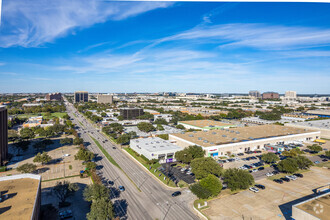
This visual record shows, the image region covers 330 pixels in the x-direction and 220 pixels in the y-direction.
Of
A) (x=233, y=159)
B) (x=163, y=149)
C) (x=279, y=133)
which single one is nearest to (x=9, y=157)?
(x=163, y=149)

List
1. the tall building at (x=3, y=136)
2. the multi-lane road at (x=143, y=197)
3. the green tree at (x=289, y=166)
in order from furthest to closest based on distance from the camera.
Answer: the tall building at (x=3, y=136)
the green tree at (x=289, y=166)
the multi-lane road at (x=143, y=197)

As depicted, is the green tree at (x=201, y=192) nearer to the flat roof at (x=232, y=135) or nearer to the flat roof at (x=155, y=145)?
the flat roof at (x=155, y=145)

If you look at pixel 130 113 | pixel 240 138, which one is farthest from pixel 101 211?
pixel 130 113

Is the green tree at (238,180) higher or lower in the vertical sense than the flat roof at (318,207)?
lower

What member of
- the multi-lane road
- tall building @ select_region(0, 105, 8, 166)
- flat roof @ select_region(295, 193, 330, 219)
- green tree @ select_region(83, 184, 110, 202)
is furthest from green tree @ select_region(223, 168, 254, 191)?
tall building @ select_region(0, 105, 8, 166)

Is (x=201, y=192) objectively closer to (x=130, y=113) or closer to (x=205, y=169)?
(x=205, y=169)

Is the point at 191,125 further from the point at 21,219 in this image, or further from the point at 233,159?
the point at 21,219

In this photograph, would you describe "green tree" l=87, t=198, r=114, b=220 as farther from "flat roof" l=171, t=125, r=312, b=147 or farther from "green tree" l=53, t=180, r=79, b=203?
"flat roof" l=171, t=125, r=312, b=147

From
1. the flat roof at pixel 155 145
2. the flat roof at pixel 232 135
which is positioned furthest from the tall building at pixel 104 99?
the flat roof at pixel 232 135
